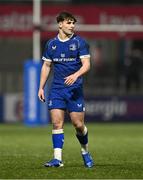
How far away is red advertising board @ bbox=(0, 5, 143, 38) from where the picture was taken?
28188 millimetres

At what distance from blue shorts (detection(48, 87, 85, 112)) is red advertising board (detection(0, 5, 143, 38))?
1570cm

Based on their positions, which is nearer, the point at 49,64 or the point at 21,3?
the point at 49,64

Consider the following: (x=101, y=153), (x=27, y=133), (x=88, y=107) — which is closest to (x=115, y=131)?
(x=27, y=133)

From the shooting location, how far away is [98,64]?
30.5 metres

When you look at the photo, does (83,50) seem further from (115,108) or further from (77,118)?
(115,108)

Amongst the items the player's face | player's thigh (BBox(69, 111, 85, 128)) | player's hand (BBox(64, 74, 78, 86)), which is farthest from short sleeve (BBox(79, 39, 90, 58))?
player's thigh (BBox(69, 111, 85, 128))

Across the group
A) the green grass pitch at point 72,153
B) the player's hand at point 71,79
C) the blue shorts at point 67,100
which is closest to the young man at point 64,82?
the blue shorts at point 67,100

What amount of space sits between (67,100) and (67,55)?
24.0 inches

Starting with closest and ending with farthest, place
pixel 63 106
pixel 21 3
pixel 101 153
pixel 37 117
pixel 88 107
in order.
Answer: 1. pixel 63 106
2. pixel 101 153
3. pixel 37 117
4. pixel 88 107
5. pixel 21 3

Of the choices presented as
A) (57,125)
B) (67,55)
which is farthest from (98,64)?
(57,125)

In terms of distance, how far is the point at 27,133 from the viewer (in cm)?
2286

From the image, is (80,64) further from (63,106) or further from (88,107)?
(88,107)

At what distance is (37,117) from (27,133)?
3.53 m

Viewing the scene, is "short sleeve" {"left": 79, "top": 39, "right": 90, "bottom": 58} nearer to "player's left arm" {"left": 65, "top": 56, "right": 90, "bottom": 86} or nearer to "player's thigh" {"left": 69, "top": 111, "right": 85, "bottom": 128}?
"player's left arm" {"left": 65, "top": 56, "right": 90, "bottom": 86}
